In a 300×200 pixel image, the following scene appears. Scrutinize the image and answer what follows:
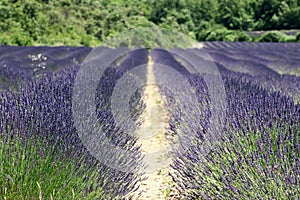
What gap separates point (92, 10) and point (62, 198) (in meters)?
23.8

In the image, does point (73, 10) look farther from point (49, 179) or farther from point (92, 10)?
point (49, 179)

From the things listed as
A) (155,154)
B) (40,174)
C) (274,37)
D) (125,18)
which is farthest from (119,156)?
(125,18)

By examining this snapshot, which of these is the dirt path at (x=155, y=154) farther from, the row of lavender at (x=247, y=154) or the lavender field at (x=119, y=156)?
the row of lavender at (x=247, y=154)

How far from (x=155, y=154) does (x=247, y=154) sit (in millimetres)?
2059

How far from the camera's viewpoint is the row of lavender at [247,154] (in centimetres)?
221

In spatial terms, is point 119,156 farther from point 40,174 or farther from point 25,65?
point 25,65

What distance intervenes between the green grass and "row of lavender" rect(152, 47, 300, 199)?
2.26 ft

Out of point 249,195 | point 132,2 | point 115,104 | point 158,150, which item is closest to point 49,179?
point 249,195

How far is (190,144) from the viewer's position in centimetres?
327

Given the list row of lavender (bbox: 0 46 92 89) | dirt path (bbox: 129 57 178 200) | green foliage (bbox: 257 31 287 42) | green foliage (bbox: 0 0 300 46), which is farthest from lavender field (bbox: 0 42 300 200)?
green foliage (bbox: 257 31 287 42)

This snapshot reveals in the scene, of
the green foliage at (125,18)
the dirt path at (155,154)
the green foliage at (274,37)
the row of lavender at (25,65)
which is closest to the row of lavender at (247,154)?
the dirt path at (155,154)

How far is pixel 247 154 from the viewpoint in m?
2.57

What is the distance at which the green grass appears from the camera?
2.11 metres

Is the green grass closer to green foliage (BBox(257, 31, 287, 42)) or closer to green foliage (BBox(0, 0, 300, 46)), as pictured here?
green foliage (BBox(0, 0, 300, 46))
